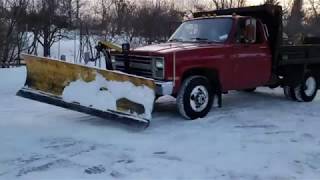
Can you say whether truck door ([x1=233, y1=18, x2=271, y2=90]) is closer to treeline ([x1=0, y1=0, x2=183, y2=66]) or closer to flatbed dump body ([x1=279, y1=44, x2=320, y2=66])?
flatbed dump body ([x1=279, y1=44, x2=320, y2=66])

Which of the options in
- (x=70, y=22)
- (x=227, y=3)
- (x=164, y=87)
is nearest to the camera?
(x=164, y=87)

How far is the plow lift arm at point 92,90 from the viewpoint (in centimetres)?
864

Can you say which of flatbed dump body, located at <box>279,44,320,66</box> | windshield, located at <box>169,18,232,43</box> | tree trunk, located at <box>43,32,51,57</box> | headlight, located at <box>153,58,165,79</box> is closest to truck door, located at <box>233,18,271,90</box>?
windshield, located at <box>169,18,232,43</box>

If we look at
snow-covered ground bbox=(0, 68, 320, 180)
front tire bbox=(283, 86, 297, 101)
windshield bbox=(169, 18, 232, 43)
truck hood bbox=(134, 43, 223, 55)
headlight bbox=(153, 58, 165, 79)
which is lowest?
snow-covered ground bbox=(0, 68, 320, 180)

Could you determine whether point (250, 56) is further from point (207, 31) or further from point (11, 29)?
point (11, 29)

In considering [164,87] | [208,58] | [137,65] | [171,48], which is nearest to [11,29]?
[137,65]

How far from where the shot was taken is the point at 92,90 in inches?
351

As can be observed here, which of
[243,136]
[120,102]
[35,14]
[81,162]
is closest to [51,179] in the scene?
[81,162]

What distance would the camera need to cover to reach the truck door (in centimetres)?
1045

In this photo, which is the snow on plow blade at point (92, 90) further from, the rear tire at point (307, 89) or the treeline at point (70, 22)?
the treeline at point (70, 22)

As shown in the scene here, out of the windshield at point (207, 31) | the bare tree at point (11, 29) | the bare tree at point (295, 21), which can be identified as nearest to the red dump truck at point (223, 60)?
the windshield at point (207, 31)

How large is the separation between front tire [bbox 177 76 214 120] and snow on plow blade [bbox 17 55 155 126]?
0.91 meters

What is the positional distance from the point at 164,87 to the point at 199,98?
2.98 feet

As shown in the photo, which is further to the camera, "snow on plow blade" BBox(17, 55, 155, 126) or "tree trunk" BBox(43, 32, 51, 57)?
"tree trunk" BBox(43, 32, 51, 57)
